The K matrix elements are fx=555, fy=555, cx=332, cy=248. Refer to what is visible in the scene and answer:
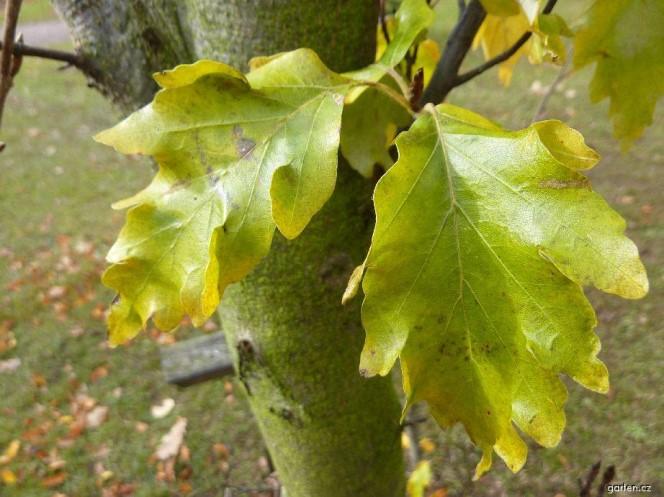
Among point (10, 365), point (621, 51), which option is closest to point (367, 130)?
point (621, 51)

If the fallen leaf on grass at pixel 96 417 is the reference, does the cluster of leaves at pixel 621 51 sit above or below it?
above

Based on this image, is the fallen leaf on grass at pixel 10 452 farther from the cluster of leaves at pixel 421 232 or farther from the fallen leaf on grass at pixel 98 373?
the cluster of leaves at pixel 421 232

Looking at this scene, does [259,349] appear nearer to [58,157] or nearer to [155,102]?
[155,102]

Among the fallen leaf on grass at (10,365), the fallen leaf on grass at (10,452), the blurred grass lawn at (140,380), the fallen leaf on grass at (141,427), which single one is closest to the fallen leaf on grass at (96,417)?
the blurred grass lawn at (140,380)

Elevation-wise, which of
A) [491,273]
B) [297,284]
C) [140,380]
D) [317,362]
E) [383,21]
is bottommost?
[140,380]

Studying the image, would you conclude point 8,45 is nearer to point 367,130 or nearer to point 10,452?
point 367,130

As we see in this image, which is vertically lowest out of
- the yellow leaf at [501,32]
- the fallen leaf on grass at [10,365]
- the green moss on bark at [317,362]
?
the fallen leaf on grass at [10,365]

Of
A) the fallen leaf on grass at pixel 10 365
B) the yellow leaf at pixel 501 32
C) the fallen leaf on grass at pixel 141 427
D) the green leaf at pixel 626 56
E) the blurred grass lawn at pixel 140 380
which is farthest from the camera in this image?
the fallen leaf on grass at pixel 10 365
